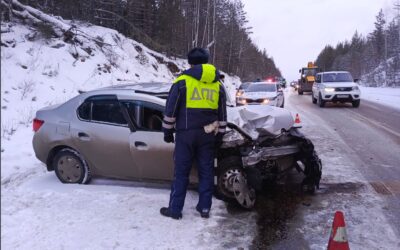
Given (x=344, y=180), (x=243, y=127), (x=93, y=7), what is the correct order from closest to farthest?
(x=243, y=127) → (x=344, y=180) → (x=93, y=7)

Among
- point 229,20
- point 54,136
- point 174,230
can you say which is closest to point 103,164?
point 54,136

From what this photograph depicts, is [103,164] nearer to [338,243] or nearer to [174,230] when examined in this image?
[174,230]

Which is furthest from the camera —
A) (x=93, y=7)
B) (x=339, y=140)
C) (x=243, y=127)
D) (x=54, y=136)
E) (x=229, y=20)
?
(x=229, y=20)

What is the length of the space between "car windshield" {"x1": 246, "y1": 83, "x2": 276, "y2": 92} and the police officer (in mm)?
12185

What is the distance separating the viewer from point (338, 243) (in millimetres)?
3535

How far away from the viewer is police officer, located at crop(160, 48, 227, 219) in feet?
14.6

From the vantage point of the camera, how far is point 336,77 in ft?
64.4

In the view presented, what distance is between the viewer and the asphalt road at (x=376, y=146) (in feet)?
18.6

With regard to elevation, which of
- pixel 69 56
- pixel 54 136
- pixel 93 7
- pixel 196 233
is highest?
pixel 93 7

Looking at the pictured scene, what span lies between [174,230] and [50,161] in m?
2.72

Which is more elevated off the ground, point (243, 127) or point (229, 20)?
point (229, 20)

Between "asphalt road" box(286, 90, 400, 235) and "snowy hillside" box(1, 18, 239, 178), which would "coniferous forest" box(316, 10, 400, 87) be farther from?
"snowy hillside" box(1, 18, 239, 178)

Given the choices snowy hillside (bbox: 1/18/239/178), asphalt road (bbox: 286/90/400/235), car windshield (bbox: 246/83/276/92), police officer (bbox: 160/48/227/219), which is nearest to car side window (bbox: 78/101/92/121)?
police officer (bbox: 160/48/227/219)

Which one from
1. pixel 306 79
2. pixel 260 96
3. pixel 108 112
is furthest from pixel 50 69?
pixel 306 79
